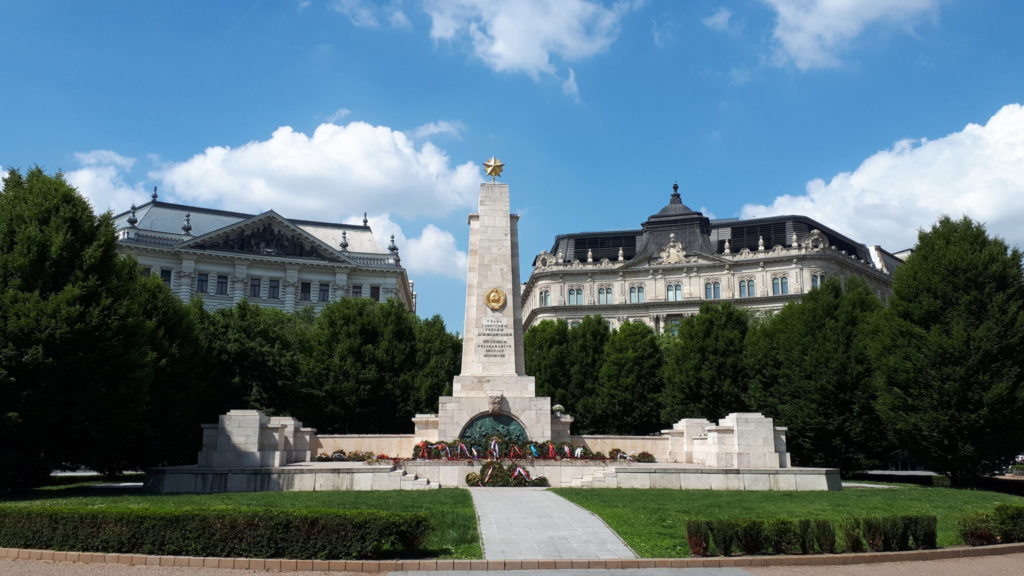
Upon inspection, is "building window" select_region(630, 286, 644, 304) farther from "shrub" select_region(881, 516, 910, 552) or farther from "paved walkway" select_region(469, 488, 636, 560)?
"shrub" select_region(881, 516, 910, 552)

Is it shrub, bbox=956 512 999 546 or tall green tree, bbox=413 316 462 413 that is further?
tall green tree, bbox=413 316 462 413

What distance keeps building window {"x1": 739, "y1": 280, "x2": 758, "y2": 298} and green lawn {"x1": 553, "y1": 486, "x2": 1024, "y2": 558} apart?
208ft

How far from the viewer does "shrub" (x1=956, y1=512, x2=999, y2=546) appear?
14508 millimetres

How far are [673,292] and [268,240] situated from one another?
4531cm

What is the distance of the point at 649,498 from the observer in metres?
20.9

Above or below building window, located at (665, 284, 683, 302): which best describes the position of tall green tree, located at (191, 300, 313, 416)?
below

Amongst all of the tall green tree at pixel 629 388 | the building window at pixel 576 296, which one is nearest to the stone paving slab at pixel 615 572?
the tall green tree at pixel 629 388

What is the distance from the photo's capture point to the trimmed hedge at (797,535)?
43.1 feet

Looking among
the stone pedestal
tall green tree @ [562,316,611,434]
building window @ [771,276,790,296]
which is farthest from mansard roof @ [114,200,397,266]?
the stone pedestal

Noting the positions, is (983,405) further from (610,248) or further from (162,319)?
(610,248)

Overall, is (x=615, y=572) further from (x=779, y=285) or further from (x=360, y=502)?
(x=779, y=285)

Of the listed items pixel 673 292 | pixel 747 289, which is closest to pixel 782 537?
pixel 747 289

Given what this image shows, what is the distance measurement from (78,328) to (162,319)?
9778 mm

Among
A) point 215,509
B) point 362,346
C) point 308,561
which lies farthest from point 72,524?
point 362,346
